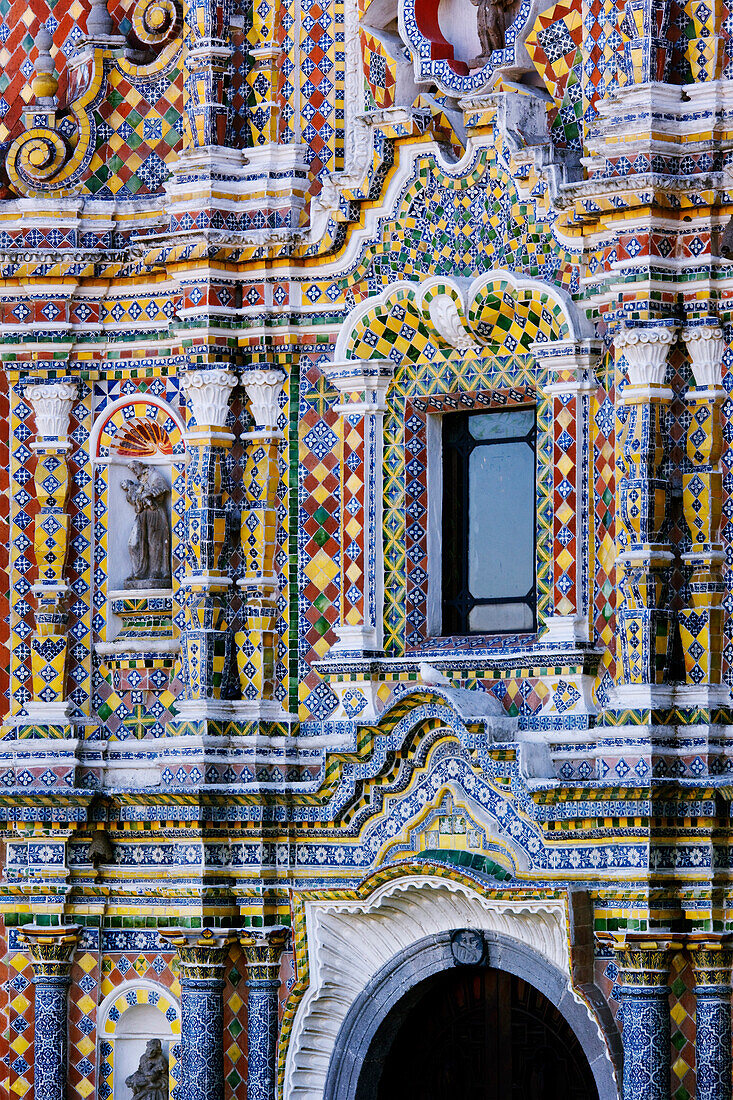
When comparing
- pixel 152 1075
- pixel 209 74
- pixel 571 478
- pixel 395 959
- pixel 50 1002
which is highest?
pixel 209 74

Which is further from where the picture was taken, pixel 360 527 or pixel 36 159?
pixel 36 159

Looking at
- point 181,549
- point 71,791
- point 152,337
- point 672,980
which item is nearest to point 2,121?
point 152,337

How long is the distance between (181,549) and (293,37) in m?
3.51

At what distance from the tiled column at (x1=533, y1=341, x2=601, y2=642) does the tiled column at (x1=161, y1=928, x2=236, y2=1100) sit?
3139 millimetres

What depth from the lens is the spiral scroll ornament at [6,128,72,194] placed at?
71.7 feet

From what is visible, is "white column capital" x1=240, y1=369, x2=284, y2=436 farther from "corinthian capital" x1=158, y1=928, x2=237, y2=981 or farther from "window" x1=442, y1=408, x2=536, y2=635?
"corinthian capital" x1=158, y1=928, x2=237, y2=981

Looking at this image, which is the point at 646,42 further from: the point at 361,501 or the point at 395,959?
the point at 395,959

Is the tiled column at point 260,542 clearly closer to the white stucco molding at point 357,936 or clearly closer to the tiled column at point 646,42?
the white stucco molding at point 357,936

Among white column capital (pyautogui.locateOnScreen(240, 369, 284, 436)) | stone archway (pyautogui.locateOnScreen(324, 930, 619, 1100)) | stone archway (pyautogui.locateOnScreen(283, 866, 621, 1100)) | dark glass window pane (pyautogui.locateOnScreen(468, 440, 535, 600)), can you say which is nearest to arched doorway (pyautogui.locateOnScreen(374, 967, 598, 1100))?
stone archway (pyautogui.locateOnScreen(324, 930, 619, 1100))

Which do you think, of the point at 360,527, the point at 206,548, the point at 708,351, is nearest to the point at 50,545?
the point at 206,548

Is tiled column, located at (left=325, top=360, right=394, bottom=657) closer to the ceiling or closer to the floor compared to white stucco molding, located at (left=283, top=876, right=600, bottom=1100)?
closer to the ceiling

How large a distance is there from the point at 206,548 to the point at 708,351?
382cm

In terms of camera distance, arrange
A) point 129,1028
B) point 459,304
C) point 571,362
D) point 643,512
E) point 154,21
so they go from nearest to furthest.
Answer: point 643,512 < point 571,362 < point 459,304 < point 129,1028 < point 154,21

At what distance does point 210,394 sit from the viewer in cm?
2103
